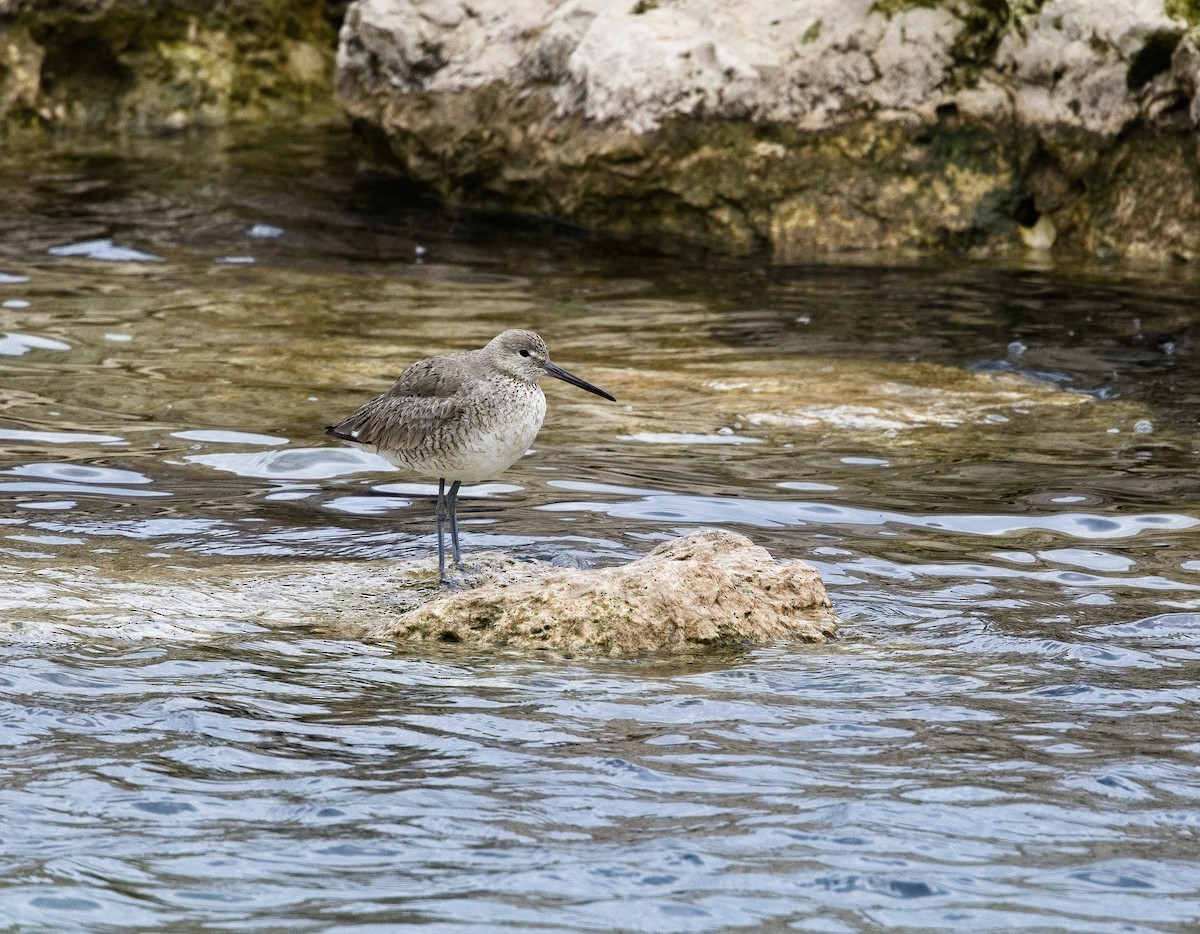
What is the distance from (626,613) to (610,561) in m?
1.21

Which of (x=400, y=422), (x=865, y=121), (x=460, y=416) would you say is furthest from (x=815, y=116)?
(x=460, y=416)

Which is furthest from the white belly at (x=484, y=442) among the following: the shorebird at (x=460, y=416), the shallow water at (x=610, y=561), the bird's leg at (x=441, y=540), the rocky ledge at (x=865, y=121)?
the rocky ledge at (x=865, y=121)

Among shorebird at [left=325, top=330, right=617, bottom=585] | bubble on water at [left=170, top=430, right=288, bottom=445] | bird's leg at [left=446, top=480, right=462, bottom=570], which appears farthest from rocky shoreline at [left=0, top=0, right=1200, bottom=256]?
bird's leg at [left=446, top=480, right=462, bottom=570]

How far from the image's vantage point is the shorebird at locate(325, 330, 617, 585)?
723 cm

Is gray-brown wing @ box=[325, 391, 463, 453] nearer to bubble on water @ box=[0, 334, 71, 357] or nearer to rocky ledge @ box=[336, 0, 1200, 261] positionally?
bubble on water @ box=[0, 334, 71, 357]

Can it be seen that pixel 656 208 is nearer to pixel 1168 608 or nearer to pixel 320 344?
pixel 320 344

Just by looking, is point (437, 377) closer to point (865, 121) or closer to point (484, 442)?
point (484, 442)

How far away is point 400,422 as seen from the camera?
24.7 ft

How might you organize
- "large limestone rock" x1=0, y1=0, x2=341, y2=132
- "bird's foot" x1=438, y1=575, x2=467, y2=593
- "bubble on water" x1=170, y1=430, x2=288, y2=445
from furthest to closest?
"large limestone rock" x1=0, y1=0, x2=341, y2=132, "bubble on water" x1=170, y1=430, x2=288, y2=445, "bird's foot" x1=438, y1=575, x2=467, y2=593

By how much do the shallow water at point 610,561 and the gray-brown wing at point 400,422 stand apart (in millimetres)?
560

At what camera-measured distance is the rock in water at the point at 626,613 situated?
6.45 meters

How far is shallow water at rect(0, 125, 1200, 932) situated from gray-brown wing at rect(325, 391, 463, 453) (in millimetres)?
560

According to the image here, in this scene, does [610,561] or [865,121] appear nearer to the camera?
[610,561]

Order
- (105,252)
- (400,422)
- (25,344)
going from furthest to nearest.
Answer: (105,252)
(25,344)
(400,422)
